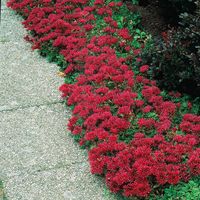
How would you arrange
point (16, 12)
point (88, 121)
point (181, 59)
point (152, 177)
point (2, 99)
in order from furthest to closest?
1. point (16, 12)
2. point (2, 99)
3. point (181, 59)
4. point (88, 121)
5. point (152, 177)

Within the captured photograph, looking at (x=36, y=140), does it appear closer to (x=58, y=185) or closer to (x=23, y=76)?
(x=58, y=185)

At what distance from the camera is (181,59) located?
6133mm

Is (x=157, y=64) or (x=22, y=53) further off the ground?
(x=157, y=64)

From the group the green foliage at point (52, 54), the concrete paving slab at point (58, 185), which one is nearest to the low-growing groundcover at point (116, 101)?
the green foliage at point (52, 54)

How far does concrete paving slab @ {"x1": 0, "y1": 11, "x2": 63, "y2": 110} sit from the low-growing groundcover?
186 mm

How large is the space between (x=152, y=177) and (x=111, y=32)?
3.10 metres

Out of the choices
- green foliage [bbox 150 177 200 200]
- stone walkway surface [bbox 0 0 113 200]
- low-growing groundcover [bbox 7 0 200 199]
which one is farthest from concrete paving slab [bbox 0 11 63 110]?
green foliage [bbox 150 177 200 200]

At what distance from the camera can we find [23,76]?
7070 mm

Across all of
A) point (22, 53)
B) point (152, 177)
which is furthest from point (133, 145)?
point (22, 53)

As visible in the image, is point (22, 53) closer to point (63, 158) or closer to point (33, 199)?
point (63, 158)

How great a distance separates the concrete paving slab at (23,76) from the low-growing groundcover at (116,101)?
19cm

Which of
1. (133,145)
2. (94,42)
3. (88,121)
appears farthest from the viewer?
(94,42)

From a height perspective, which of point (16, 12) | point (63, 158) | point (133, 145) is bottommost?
point (16, 12)

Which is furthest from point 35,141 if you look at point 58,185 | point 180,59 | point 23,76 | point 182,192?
point 180,59
